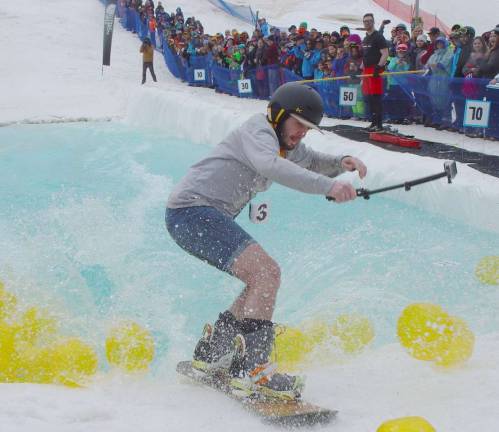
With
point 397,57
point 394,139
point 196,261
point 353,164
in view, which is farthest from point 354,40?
point 353,164

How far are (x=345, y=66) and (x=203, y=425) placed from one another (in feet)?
39.3

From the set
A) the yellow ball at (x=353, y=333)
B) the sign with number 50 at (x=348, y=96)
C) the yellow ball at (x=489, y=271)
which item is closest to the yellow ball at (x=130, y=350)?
the yellow ball at (x=353, y=333)

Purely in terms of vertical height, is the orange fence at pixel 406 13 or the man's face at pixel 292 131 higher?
the orange fence at pixel 406 13

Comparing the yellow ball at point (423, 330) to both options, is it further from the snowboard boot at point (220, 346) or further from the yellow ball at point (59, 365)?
the yellow ball at point (59, 365)

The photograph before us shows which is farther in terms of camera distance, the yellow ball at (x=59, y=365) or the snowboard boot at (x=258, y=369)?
the yellow ball at (x=59, y=365)

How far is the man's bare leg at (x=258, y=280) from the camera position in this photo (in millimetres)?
Answer: 3758

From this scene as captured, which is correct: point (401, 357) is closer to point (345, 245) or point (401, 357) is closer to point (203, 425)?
point (203, 425)

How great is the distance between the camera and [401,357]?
14.6ft

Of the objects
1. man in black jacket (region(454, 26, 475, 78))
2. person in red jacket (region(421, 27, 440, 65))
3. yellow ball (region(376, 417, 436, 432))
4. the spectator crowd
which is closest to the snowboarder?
yellow ball (region(376, 417, 436, 432))

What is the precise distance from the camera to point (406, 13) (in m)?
33.4

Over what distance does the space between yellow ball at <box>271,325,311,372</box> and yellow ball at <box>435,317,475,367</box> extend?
0.86 meters

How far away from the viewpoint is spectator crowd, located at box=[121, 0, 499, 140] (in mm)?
11680

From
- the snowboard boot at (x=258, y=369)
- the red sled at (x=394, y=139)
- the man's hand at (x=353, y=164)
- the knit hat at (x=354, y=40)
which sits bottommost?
the snowboard boot at (x=258, y=369)

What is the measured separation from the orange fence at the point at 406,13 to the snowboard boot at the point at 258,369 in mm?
27707
